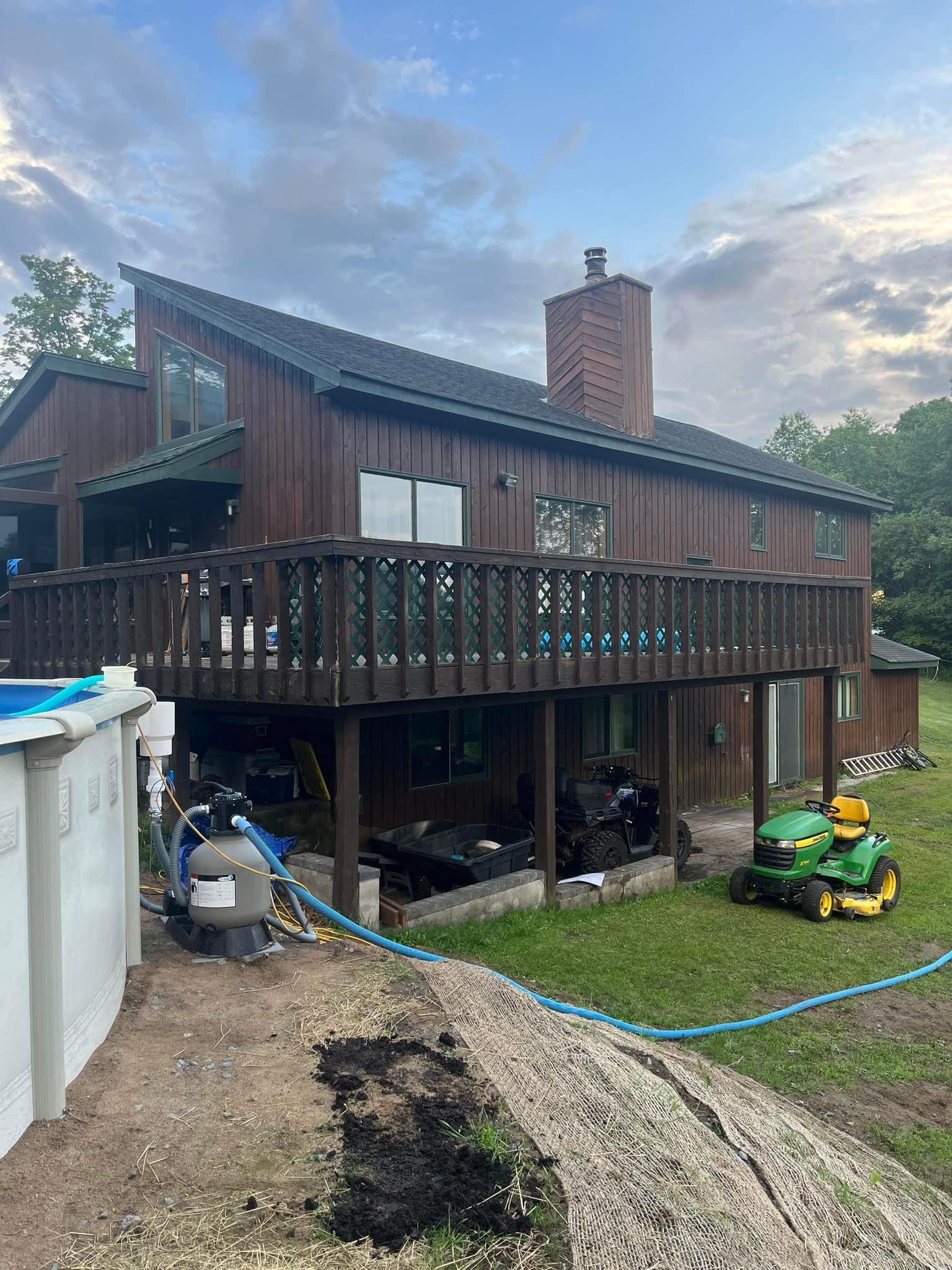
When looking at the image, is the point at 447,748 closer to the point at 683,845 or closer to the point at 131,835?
the point at 683,845

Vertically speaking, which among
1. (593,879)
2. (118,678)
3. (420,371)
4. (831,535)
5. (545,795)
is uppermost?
(420,371)

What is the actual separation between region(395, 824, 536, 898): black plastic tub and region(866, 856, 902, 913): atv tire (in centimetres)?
372

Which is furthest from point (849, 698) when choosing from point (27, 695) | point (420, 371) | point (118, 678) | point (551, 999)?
point (27, 695)

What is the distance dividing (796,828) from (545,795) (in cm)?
273

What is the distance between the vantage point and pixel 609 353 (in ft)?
46.6

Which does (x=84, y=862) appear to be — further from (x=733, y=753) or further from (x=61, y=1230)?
(x=733, y=753)

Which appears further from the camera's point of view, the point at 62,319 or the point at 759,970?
the point at 62,319

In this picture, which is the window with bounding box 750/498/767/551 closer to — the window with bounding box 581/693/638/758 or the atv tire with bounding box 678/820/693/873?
the window with bounding box 581/693/638/758

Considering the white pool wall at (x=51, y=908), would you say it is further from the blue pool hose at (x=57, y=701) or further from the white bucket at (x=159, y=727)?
the white bucket at (x=159, y=727)

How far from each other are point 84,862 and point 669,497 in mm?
11825

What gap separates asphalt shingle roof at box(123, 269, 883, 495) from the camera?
31.6 ft

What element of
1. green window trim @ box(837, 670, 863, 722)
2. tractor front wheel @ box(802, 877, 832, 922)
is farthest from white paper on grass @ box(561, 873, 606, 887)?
green window trim @ box(837, 670, 863, 722)

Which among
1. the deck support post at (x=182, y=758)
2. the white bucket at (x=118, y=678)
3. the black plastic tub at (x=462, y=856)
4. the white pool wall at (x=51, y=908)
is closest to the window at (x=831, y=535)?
the black plastic tub at (x=462, y=856)

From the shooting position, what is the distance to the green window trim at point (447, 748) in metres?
10.3
